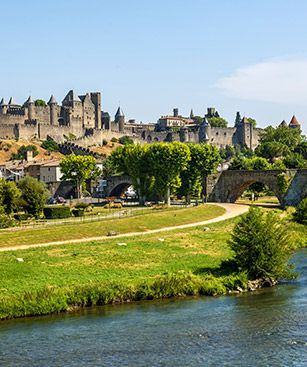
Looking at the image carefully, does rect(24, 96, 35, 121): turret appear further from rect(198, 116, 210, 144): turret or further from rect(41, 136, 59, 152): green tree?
rect(198, 116, 210, 144): turret

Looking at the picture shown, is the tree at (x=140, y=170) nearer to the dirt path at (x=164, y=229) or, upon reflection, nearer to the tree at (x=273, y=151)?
the dirt path at (x=164, y=229)

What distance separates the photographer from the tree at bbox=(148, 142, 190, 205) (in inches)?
2840

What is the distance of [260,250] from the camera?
3503 centimetres

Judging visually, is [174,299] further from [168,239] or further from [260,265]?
[168,239]

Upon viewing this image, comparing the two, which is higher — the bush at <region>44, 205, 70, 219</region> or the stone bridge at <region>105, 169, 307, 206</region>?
the stone bridge at <region>105, 169, 307, 206</region>

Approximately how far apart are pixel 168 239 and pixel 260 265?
1336 centimetres

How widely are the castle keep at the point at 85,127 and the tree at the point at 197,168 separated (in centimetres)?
5742

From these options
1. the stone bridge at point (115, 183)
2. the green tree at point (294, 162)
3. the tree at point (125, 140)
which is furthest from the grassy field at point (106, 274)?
the tree at point (125, 140)

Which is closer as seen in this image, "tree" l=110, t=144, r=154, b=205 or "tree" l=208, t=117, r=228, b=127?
"tree" l=110, t=144, r=154, b=205

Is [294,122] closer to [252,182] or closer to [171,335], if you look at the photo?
[252,182]

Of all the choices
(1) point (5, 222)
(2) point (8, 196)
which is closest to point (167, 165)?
(2) point (8, 196)

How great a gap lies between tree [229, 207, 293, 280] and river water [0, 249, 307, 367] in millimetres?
2883

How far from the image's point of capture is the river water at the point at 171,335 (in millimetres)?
23281

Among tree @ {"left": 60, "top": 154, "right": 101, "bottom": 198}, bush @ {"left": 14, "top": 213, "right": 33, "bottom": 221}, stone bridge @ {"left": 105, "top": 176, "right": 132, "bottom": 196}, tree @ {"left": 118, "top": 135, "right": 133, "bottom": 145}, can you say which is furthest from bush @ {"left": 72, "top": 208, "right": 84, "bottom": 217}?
tree @ {"left": 118, "top": 135, "right": 133, "bottom": 145}
